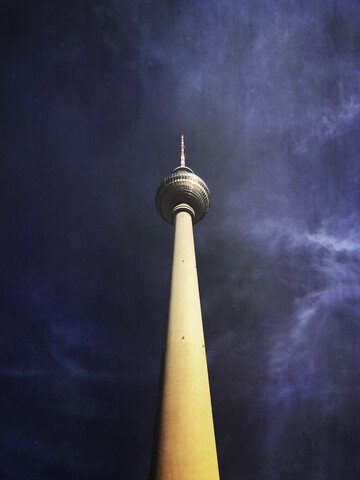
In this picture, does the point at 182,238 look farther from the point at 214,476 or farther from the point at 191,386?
the point at 214,476

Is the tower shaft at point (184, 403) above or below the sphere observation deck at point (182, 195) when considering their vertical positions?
below

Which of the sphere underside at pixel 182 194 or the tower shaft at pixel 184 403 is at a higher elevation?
the sphere underside at pixel 182 194

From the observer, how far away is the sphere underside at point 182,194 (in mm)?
39312

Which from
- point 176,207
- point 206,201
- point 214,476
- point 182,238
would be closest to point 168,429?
point 214,476

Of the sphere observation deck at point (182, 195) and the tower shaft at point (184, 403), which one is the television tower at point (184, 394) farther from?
the sphere observation deck at point (182, 195)

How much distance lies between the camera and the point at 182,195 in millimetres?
39156

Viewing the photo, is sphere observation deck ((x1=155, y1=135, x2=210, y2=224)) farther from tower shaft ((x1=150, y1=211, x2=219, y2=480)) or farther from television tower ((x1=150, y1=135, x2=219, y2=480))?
tower shaft ((x1=150, y1=211, x2=219, y2=480))

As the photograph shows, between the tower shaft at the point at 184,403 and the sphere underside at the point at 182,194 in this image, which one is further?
the sphere underside at the point at 182,194

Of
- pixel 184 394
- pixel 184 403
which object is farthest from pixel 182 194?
pixel 184 403

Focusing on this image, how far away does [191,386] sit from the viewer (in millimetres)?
18422

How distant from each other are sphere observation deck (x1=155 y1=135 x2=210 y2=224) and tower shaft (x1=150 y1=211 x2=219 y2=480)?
15888 millimetres

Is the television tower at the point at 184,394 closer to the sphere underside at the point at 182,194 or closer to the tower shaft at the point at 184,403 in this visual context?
the tower shaft at the point at 184,403

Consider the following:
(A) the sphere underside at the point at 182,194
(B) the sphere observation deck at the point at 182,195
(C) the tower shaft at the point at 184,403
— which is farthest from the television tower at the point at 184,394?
(A) the sphere underside at the point at 182,194

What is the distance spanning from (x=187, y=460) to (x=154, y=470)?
6.43 feet
